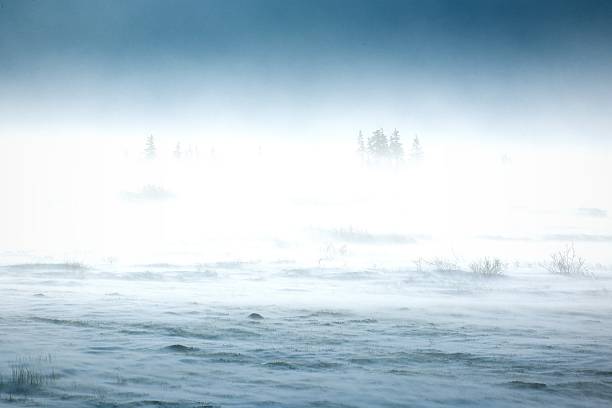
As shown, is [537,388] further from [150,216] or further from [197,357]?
[150,216]

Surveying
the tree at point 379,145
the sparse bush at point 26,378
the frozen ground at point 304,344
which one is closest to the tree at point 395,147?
the tree at point 379,145

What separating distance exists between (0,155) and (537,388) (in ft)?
288

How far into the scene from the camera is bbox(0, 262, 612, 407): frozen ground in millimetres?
7203

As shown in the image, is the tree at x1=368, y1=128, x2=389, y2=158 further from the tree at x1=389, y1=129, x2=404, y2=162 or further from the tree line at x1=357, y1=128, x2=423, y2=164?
the tree at x1=389, y1=129, x2=404, y2=162

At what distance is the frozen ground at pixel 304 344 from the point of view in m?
7.20

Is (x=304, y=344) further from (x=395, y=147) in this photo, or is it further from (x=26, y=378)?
(x=395, y=147)

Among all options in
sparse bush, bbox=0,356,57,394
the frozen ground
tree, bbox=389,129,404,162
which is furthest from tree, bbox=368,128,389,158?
sparse bush, bbox=0,356,57,394

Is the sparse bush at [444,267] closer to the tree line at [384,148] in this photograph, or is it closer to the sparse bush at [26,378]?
the sparse bush at [26,378]

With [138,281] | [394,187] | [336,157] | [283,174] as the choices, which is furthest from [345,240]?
[336,157]

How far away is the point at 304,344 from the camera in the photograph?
10.5m

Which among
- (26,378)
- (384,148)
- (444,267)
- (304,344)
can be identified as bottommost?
(444,267)

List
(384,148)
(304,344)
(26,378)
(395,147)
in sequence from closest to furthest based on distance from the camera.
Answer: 1. (26,378)
2. (304,344)
3. (395,147)
4. (384,148)

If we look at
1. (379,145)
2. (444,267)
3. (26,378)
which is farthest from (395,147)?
(26,378)

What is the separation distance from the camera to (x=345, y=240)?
4059cm
